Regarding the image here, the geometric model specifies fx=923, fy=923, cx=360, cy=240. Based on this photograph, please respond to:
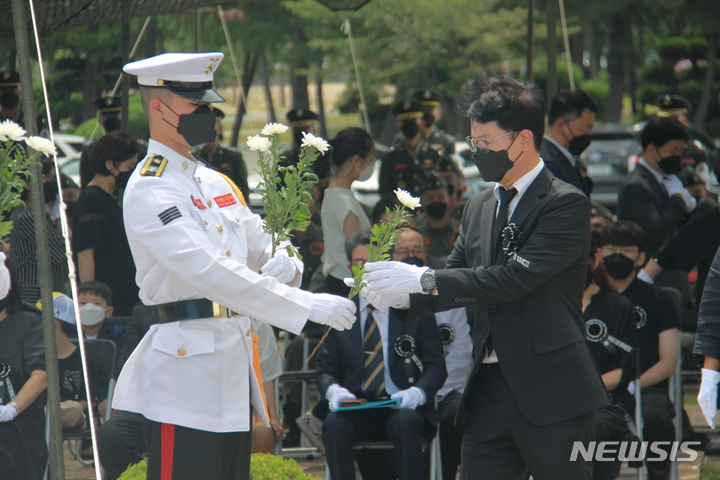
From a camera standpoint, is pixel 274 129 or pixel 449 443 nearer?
pixel 274 129

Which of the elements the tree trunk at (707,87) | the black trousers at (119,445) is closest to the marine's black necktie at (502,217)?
the black trousers at (119,445)

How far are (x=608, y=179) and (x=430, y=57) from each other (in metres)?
7.62

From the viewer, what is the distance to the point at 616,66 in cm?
2316

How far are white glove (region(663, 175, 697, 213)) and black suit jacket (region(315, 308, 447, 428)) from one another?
8.02 ft

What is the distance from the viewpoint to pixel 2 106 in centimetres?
517

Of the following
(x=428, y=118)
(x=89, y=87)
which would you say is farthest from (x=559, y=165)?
(x=428, y=118)

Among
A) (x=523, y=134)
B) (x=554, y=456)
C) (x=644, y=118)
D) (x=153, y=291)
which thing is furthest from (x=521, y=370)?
(x=644, y=118)

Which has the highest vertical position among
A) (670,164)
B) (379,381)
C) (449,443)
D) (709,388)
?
(670,164)

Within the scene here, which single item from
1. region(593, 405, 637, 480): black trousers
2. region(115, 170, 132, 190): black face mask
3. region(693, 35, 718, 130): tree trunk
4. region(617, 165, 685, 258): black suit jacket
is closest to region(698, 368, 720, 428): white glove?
region(593, 405, 637, 480): black trousers

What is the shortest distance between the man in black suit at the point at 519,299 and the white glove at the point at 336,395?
1398 millimetres

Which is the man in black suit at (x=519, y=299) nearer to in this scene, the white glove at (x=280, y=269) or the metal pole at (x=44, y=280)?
the white glove at (x=280, y=269)

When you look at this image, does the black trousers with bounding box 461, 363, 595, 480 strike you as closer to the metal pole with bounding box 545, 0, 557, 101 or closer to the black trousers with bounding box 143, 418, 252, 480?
the black trousers with bounding box 143, 418, 252, 480

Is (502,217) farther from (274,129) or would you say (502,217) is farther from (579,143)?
(579,143)

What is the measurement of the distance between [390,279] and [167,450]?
0.86m
